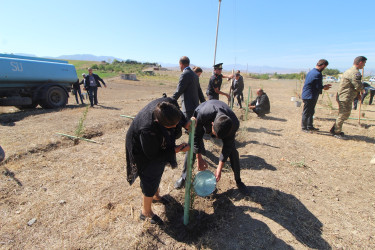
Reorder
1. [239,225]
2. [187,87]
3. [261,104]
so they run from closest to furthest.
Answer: [239,225] → [187,87] → [261,104]

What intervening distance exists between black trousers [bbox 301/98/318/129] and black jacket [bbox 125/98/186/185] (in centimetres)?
464

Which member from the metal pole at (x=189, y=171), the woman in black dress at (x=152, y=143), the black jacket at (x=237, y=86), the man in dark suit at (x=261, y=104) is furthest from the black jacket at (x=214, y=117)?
the black jacket at (x=237, y=86)

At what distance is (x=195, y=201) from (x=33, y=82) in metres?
8.25

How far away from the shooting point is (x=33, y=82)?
7.88 meters

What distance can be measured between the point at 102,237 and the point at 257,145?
12.3 ft

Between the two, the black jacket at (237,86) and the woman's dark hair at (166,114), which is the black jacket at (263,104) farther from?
the woman's dark hair at (166,114)

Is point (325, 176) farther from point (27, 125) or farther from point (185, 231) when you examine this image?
point (27, 125)

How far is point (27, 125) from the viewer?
582cm

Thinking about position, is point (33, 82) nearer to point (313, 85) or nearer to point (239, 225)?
point (239, 225)

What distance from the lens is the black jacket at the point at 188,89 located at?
3.66 m

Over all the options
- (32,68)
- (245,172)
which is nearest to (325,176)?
(245,172)

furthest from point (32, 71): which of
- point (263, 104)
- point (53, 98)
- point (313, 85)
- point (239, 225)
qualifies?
point (313, 85)

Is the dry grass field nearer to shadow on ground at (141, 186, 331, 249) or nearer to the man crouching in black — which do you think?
→ shadow on ground at (141, 186, 331, 249)

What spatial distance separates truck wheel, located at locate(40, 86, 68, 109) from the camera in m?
7.89
